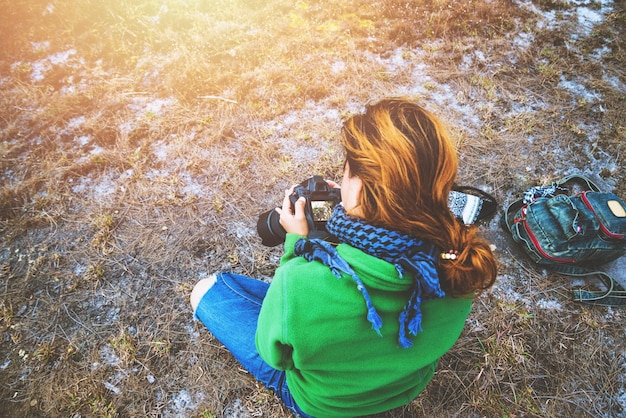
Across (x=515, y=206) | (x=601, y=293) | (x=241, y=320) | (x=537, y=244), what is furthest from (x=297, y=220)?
(x=601, y=293)

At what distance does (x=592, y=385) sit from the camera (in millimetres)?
2133

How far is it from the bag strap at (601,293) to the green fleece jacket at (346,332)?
160 centimetres

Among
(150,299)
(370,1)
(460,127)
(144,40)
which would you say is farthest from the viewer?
(370,1)

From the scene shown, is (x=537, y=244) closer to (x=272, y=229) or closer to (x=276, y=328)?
(x=272, y=229)

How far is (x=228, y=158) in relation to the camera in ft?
10.1

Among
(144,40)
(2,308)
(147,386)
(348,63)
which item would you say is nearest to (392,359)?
(147,386)

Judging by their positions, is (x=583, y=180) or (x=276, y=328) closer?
(x=276, y=328)

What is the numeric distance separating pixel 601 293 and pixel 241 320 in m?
2.41

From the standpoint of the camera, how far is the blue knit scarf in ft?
3.65

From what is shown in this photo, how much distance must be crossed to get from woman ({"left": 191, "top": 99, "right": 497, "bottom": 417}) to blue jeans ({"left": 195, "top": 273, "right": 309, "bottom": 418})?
46 centimetres

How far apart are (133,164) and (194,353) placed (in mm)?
1741

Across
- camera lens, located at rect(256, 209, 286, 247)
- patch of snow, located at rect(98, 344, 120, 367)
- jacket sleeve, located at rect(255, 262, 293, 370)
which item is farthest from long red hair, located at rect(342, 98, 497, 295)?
patch of snow, located at rect(98, 344, 120, 367)

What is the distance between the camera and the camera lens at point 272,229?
1.97m

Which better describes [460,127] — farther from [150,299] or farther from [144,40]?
[144,40]
